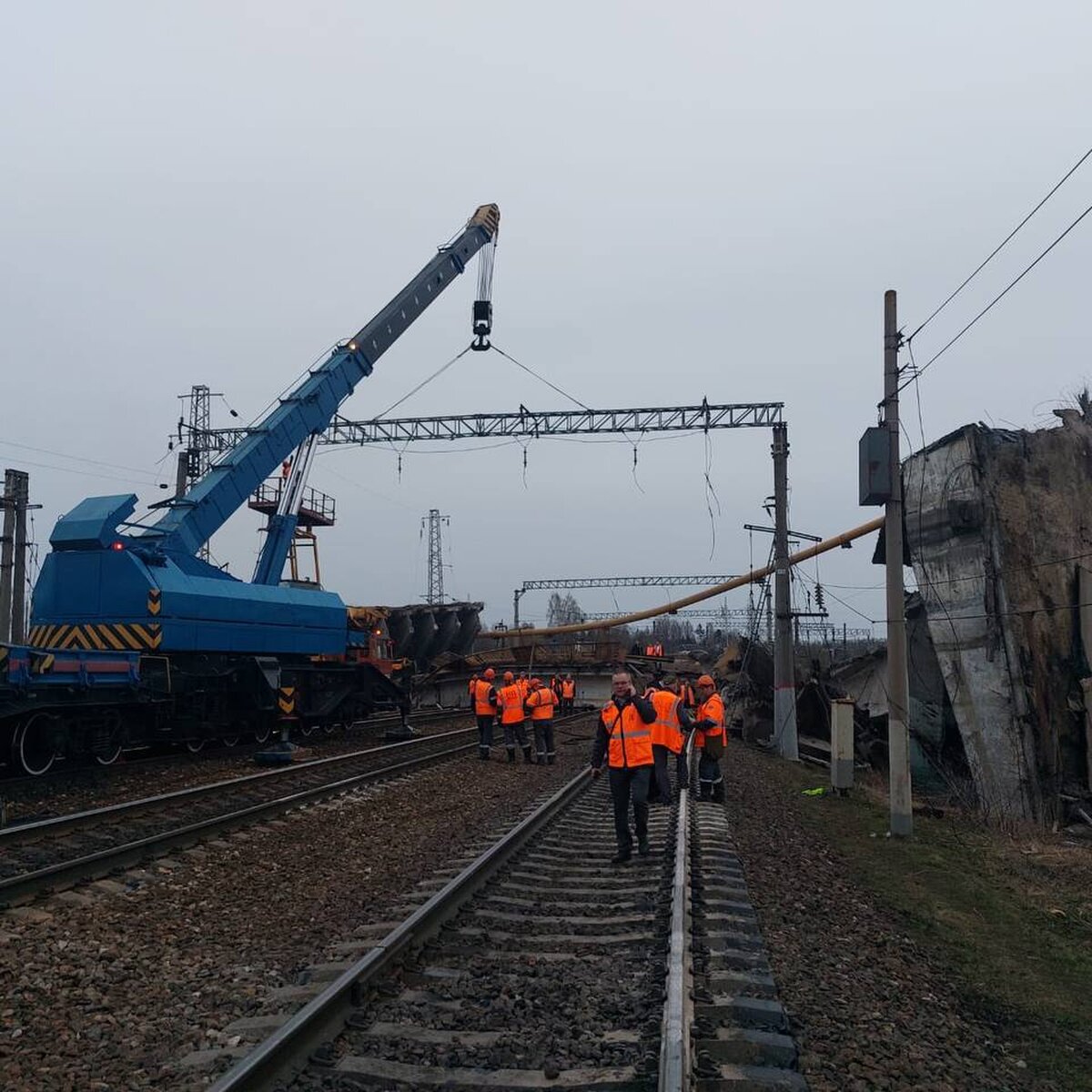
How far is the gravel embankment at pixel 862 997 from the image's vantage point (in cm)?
432

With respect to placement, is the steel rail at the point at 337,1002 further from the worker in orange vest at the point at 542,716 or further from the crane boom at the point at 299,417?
the crane boom at the point at 299,417

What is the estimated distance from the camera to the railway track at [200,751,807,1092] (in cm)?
409

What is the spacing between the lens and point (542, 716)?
1730 cm

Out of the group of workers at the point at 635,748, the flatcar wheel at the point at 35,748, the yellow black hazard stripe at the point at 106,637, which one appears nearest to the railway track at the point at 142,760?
the flatcar wheel at the point at 35,748

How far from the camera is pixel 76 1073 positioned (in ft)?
14.0

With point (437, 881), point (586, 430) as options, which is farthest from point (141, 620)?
point (586, 430)

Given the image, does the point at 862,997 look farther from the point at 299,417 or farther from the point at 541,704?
the point at 299,417

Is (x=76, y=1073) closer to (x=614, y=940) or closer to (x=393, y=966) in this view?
(x=393, y=966)

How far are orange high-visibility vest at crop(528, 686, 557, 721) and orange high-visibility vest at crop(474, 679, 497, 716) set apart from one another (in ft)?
2.43

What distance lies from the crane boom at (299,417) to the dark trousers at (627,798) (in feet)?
33.7

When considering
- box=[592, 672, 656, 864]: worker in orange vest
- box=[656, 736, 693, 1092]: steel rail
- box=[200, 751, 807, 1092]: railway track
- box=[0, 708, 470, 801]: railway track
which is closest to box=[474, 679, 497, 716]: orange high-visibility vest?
box=[0, 708, 470, 801]: railway track

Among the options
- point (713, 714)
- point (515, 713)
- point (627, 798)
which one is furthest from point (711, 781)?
point (515, 713)

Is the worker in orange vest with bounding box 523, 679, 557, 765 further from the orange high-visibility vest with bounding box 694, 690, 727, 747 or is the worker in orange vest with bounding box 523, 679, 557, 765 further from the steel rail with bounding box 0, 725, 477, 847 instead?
the orange high-visibility vest with bounding box 694, 690, 727, 747

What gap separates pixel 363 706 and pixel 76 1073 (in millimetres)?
18304
